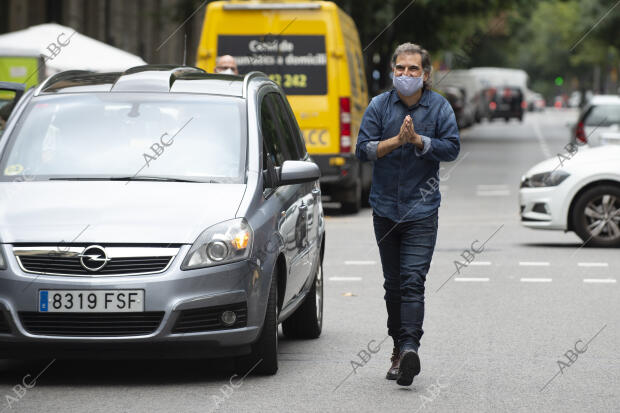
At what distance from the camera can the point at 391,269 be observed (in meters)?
7.43

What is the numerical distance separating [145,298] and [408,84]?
5.65 feet

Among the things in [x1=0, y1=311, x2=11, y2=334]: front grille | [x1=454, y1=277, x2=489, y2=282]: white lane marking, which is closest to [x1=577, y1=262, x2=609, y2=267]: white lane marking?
[x1=454, y1=277, x2=489, y2=282]: white lane marking

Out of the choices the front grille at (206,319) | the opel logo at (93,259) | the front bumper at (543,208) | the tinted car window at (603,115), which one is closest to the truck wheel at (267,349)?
the front grille at (206,319)

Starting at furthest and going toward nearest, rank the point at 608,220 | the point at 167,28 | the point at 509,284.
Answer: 1. the point at 167,28
2. the point at 608,220
3. the point at 509,284

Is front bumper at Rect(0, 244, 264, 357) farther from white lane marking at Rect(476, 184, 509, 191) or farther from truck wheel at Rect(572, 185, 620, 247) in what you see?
white lane marking at Rect(476, 184, 509, 191)

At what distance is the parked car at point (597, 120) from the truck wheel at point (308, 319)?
17.7m

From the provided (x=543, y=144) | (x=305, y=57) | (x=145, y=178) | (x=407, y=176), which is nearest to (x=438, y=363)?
(x=407, y=176)

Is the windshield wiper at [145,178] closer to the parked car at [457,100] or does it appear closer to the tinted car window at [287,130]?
the tinted car window at [287,130]

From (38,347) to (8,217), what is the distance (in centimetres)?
69

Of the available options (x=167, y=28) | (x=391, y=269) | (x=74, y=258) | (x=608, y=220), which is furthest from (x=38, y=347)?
(x=167, y=28)

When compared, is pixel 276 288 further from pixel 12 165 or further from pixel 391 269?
pixel 12 165

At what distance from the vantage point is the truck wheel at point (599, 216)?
612 inches

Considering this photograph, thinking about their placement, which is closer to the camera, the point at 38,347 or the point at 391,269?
the point at 38,347

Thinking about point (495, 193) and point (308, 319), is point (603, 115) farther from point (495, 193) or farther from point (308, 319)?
point (308, 319)
